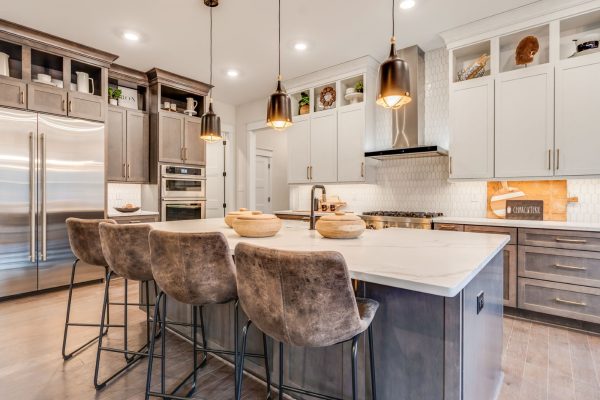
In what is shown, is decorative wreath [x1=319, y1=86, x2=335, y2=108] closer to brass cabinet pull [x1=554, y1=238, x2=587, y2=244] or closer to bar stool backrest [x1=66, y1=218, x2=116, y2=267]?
brass cabinet pull [x1=554, y1=238, x2=587, y2=244]

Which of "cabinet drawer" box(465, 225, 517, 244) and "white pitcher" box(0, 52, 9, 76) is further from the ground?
"white pitcher" box(0, 52, 9, 76)

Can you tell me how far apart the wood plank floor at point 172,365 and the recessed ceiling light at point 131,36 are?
9.71 ft

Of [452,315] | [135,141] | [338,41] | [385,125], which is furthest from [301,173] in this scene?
[452,315]

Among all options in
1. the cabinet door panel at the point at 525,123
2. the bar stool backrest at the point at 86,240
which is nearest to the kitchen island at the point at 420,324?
the bar stool backrest at the point at 86,240

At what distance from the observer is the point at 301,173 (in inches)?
197

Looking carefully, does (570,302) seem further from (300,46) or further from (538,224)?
(300,46)

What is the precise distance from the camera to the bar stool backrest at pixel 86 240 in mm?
2109

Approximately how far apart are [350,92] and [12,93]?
3.88 metres

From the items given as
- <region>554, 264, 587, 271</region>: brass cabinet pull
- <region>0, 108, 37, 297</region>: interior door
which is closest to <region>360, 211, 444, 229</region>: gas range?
<region>554, 264, 587, 271</region>: brass cabinet pull

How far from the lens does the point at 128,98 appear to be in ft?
15.7

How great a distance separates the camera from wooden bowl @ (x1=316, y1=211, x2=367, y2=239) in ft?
5.94

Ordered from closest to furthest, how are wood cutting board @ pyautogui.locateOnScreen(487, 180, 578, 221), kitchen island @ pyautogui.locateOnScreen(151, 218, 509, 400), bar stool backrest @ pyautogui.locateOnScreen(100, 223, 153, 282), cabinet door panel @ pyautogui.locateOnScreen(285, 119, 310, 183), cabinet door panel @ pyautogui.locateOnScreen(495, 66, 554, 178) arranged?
kitchen island @ pyautogui.locateOnScreen(151, 218, 509, 400), bar stool backrest @ pyautogui.locateOnScreen(100, 223, 153, 282), cabinet door panel @ pyautogui.locateOnScreen(495, 66, 554, 178), wood cutting board @ pyautogui.locateOnScreen(487, 180, 578, 221), cabinet door panel @ pyautogui.locateOnScreen(285, 119, 310, 183)

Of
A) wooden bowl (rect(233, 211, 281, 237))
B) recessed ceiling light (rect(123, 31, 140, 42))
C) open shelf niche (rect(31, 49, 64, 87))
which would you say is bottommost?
wooden bowl (rect(233, 211, 281, 237))

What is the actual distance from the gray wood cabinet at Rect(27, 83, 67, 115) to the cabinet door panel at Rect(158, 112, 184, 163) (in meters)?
1.21
